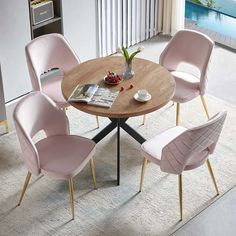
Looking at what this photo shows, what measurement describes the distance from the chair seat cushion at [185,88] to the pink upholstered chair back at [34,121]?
1.04m

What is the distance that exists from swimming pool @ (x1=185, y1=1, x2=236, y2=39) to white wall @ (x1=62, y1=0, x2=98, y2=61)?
1.74 meters

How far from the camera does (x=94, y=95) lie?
4.14m

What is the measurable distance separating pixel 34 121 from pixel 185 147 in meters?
1.07

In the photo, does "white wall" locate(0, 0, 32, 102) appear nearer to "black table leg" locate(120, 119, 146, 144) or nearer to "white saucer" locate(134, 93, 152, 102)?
"black table leg" locate(120, 119, 146, 144)

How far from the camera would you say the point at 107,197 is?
4230mm

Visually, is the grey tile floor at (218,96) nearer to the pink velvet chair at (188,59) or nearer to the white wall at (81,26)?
the pink velvet chair at (188,59)

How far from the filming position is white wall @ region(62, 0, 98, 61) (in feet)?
→ 17.7

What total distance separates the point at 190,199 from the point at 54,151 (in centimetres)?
105

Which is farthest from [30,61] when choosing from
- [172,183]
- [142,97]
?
[172,183]

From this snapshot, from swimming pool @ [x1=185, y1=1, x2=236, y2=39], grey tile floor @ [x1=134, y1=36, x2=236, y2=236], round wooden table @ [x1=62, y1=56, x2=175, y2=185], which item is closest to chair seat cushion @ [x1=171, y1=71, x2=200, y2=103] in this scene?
grey tile floor @ [x1=134, y1=36, x2=236, y2=236]

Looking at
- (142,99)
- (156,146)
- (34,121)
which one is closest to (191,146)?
(156,146)

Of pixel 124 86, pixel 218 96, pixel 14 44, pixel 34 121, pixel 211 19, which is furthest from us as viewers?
pixel 211 19

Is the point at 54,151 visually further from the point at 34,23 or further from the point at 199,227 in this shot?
the point at 34,23

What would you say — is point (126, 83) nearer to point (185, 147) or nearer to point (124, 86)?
point (124, 86)
